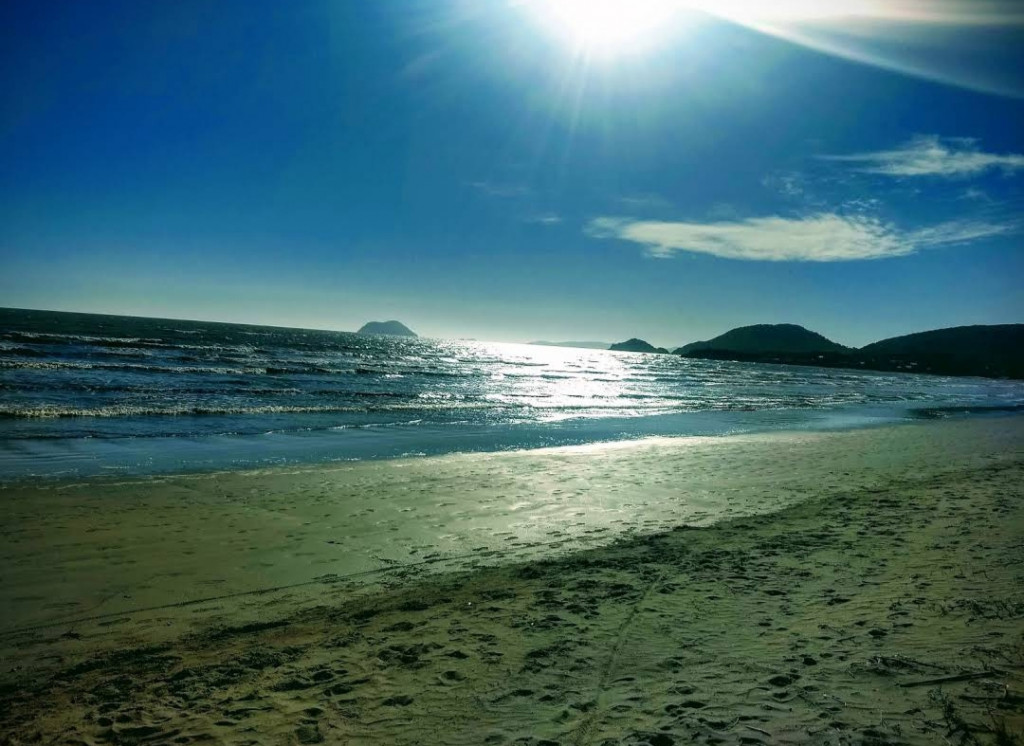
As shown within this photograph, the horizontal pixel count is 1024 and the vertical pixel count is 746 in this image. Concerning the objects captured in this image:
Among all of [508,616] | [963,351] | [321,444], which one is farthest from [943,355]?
[508,616]

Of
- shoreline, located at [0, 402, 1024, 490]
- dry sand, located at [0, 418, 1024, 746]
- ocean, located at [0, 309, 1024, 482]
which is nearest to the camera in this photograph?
dry sand, located at [0, 418, 1024, 746]

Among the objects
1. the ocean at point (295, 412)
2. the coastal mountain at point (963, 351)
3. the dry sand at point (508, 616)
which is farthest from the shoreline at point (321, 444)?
the coastal mountain at point (963, 351)

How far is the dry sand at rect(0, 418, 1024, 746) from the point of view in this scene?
400cm

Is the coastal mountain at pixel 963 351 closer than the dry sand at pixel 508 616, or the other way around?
the dry sand at pixel 508 616

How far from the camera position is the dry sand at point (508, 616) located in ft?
13.1

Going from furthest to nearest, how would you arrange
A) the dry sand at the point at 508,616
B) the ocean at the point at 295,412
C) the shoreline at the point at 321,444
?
the ocean at the point at 295,412 < the shoreline at the point at 321,444 < the dry sand at the point at 508,616

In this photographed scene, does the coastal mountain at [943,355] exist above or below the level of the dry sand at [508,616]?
above

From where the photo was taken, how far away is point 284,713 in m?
4.17

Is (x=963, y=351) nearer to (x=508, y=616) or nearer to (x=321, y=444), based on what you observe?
(x=321, y=444)

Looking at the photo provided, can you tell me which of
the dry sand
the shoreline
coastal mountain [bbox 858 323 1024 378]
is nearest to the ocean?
the shoreline

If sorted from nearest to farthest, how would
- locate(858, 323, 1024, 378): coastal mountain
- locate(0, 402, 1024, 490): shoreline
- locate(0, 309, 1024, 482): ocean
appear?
locate(0, 402, 1024, 490): shoreline < locate(0, 309, 1024, 482): ocean < locate(858, 323, 1024, 378): coastal mountain

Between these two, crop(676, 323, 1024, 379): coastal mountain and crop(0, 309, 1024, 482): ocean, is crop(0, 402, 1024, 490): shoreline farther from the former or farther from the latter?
crop(676, 323, 1024, 379): coastal mountain

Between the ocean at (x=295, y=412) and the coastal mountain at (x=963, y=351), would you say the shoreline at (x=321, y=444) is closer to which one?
the ocean at (x=295, y=412)

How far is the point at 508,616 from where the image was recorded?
5824mm
